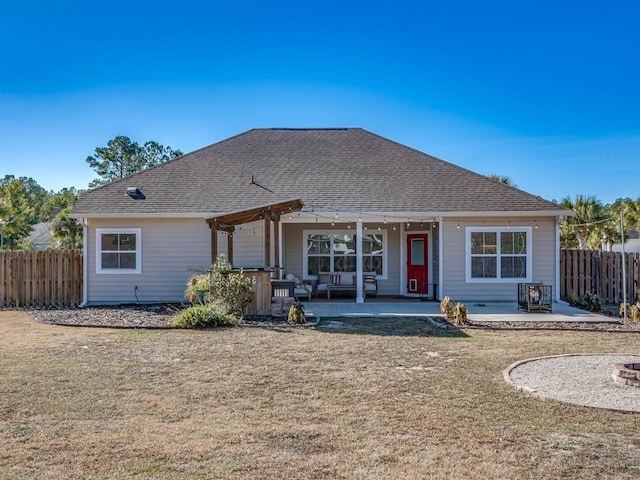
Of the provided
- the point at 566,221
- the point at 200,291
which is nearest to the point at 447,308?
the point at 200,291

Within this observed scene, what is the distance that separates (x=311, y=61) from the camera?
51.1ft

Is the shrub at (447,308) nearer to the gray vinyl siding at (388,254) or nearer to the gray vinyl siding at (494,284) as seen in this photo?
the gray vinyl siding at (494,284)

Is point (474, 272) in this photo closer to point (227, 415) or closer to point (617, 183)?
point (227, 415)

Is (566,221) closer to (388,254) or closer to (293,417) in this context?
(388,254)

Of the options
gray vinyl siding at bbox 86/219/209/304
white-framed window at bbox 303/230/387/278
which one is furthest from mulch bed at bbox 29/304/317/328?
white-framed window at bbox 303/230/387/278

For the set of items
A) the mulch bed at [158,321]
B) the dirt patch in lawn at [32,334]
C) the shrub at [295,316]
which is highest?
the shrub at [295,316]

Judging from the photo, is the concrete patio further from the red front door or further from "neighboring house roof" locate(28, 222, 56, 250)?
"neighboring house roof" locate(28, 222, 56, 250)

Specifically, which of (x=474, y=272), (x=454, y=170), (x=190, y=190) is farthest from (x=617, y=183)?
(x=190, y=190)

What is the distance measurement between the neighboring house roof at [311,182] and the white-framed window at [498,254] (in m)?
0.74

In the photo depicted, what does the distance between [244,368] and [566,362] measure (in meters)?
4.62

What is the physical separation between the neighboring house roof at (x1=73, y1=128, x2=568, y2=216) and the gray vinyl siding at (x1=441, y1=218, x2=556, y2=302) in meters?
0.58

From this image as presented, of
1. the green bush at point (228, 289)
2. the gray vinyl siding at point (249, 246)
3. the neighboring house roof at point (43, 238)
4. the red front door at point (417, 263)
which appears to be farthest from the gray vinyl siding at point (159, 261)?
Answer: the neighboring house roof at point (43, 238)

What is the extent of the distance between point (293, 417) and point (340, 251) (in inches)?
471

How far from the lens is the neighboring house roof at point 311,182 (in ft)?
48.2
